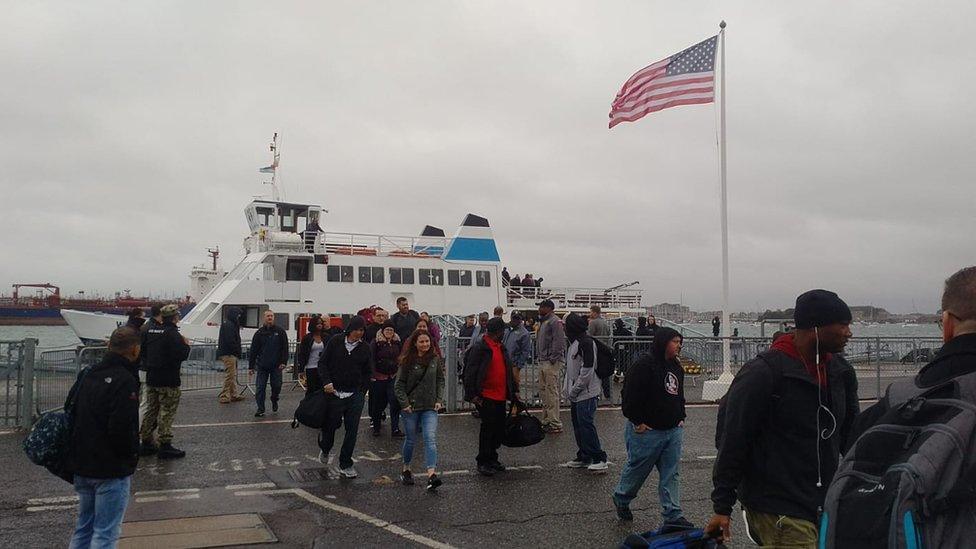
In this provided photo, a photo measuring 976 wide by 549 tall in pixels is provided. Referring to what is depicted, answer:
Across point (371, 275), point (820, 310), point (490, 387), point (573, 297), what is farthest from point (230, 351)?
point (573, 297)

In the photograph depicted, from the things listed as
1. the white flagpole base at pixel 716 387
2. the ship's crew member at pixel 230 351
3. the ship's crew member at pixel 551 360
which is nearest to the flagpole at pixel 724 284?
the white flagpole base at pixel 716 387

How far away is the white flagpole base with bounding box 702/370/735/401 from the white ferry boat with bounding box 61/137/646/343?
42.8ft

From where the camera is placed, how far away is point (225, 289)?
25.8 m

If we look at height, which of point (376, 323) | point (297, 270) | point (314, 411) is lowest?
point (314, 411)

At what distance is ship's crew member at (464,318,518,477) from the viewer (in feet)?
26.1

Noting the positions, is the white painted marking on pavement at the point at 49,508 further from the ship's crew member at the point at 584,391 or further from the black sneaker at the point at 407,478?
the ship's crew member at the point at 584,391

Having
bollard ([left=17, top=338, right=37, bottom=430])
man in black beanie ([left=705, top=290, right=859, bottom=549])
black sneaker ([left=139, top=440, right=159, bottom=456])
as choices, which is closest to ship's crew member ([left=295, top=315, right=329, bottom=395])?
black sneaker ([left=139, top=440, right=159, bottom=456])

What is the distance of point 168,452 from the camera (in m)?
8.66

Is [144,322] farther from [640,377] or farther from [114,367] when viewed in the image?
[640,377]

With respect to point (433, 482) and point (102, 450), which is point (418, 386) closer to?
point (433, 482)

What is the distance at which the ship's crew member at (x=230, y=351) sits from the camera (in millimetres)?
13125

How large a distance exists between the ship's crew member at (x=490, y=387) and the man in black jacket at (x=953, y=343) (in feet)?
18.6

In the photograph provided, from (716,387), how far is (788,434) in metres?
11.4

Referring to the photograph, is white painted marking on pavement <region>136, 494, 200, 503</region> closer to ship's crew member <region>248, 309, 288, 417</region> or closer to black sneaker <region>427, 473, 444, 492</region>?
black sneaker <region>427, 473, 444, 492</region>
